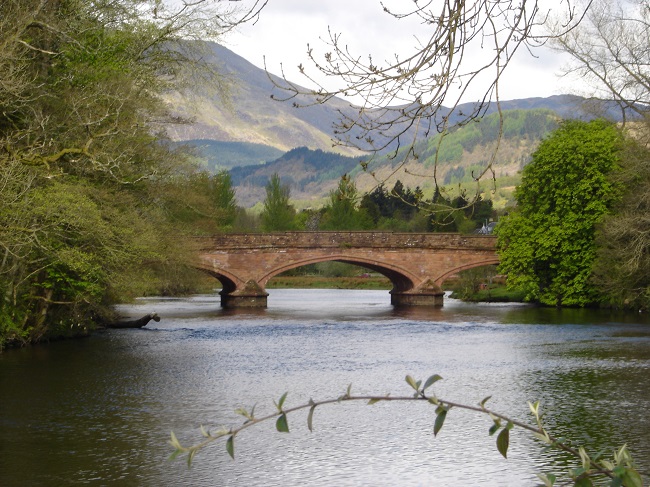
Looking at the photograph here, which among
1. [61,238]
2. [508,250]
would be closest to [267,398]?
[61,238]

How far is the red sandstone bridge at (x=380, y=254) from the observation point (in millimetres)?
50406

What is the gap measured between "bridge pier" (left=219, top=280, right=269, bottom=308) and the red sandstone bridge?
9 centimetres

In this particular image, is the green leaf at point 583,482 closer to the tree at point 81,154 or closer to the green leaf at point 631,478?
the green leaf at point 631,478

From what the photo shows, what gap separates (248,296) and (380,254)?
7385mm

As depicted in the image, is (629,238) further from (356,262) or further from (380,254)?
(356,262)

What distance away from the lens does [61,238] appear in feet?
77.9

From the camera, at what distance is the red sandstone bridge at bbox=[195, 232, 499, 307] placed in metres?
50.4

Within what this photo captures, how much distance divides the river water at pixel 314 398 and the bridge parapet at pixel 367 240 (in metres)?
18.0

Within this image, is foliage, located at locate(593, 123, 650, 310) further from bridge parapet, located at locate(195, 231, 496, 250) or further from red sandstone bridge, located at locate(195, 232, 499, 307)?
red sandstone bridge, located at locate(195, 232, 499, 307)

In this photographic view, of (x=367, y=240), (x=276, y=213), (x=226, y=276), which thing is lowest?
(x=226, y=276)

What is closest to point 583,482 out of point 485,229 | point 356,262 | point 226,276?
point 226,276

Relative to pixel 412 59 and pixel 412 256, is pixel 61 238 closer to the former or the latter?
pixel 412 59

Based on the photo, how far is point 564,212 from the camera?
142 feet

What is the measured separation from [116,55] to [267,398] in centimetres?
1327
